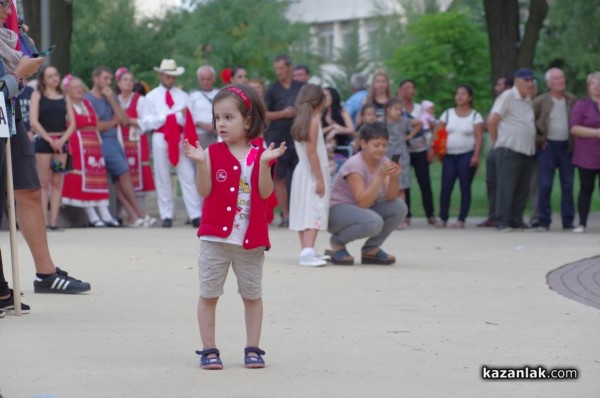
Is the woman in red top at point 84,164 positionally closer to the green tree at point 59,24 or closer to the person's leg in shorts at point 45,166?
the person's leg in shorts at point 45,166

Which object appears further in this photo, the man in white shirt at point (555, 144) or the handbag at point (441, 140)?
the handbag at point (441, 140)

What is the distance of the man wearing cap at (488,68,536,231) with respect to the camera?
1689 cm

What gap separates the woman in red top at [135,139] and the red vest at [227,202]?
11.4m

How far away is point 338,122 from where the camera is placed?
18.3 metres

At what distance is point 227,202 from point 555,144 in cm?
1081

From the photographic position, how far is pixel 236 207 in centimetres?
680

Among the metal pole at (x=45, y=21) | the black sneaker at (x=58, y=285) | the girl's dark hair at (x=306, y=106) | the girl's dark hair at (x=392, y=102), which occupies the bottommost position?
the black sneaker at (x=58, y=285)

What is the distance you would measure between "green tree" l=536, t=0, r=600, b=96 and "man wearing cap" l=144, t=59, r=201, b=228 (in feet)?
30.9

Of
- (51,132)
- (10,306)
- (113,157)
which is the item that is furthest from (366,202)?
(113,157)

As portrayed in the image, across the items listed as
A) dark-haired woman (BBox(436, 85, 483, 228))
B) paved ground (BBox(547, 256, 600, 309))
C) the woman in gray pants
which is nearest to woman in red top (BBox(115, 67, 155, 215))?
dark-haired woman (BBox(436, 85, 483, 228))

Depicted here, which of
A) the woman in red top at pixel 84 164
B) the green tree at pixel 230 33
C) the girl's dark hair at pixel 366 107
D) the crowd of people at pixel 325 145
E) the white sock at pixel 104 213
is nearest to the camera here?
the crowd of people at pixel 325 145

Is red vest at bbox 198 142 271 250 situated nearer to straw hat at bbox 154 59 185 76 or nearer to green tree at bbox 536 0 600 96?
Answer: straw hat at bbox 154 59 185 76

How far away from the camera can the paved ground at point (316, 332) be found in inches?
247

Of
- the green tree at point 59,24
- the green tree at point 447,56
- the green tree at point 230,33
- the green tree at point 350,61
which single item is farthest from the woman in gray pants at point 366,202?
the green tree at point 350,61
